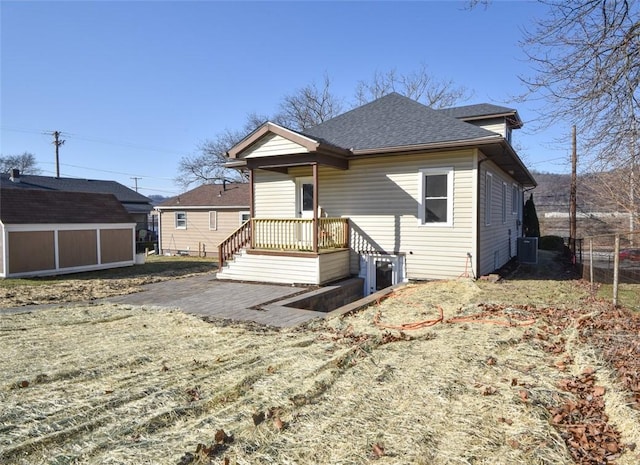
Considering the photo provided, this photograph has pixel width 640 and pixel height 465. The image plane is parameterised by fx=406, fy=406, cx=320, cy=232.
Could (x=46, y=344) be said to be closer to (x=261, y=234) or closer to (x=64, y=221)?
(x=261, y=234)

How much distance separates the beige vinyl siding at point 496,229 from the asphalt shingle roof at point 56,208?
547 inches

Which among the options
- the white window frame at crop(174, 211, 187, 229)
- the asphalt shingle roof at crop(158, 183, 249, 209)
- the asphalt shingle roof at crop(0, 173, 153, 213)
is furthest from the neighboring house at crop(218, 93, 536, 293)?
the asphalt shingle roof at crop(0, 173, 153, 213)

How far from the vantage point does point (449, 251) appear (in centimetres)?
1004

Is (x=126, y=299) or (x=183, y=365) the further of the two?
(x=126, y=299)

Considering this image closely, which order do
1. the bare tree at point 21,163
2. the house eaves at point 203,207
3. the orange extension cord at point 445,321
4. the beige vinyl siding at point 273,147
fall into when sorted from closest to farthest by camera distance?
1. the orange extension cord at point 445,321
2. the beige vinyl siding at point 273,147
3. the house eaves at point 203,207
4. the bare tree at point 21,163

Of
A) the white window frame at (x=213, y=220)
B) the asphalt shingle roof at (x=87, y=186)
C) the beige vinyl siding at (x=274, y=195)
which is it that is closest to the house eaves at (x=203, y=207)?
the white window frame at (x=213, y=220)

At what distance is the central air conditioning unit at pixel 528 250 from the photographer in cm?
1564

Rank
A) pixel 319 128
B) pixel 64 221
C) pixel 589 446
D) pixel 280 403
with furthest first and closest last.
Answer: pixel 64 221 < pixel 319 128 < pixel 280 403 < pixel 589 446

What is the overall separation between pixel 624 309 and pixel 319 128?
9.68m

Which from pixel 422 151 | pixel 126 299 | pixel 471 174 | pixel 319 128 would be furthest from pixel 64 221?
pixel 471 174

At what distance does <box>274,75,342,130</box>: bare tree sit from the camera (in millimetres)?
33031

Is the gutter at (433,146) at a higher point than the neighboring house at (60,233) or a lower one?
higher

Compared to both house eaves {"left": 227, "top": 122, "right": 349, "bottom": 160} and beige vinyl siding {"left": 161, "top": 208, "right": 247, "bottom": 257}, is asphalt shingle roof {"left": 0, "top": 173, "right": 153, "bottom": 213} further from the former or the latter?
house eaves {"left": 227, "top": 122, "right": 349, "bottom": 160}

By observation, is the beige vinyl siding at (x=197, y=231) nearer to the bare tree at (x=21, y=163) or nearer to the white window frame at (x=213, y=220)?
the white window frame at (x=213, y=220)
